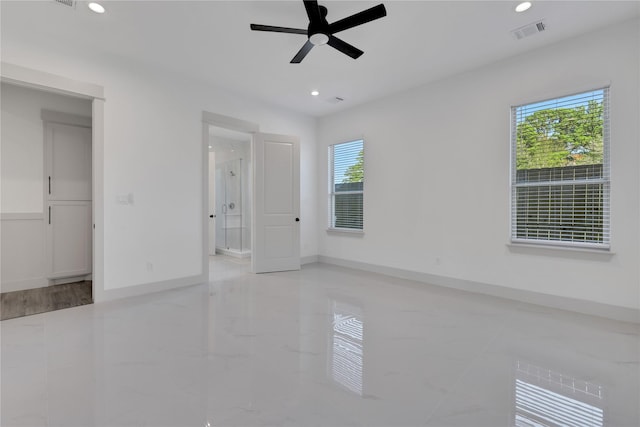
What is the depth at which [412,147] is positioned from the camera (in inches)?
190

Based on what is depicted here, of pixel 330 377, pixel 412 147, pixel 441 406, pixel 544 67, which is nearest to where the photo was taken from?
pixel 441 406

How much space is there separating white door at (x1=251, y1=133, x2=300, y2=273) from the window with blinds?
3345 mm

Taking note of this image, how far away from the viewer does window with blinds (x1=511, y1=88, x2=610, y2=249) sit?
10.5ft

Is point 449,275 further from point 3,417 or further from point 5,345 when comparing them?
point 5,345

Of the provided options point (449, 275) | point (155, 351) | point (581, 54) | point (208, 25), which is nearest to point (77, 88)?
point (208, 25)

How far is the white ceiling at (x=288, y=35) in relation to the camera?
2.83 metres

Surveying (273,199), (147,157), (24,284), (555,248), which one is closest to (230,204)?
(273,199)

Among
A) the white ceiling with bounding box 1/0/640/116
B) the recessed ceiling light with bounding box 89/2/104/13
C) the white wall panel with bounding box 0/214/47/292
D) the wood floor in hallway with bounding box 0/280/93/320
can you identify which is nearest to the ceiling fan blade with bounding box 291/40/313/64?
the white ceiling with bounding box 1/0/640/116

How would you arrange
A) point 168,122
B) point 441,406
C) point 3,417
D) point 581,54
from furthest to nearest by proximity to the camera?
point 168,122, point 581,54, point 441,406, point 3,417

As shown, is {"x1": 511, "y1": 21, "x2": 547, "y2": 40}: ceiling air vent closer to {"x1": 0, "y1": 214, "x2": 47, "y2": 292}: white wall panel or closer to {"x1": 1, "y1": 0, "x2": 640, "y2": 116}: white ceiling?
{"x1": 1, "y1": 0, "x2": 640, "y2": 116}: white ceiling

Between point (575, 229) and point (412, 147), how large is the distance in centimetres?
233

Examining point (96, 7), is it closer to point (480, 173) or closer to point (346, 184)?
point (346, 184)

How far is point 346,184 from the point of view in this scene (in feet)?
19.3

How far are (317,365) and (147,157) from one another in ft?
11.1
